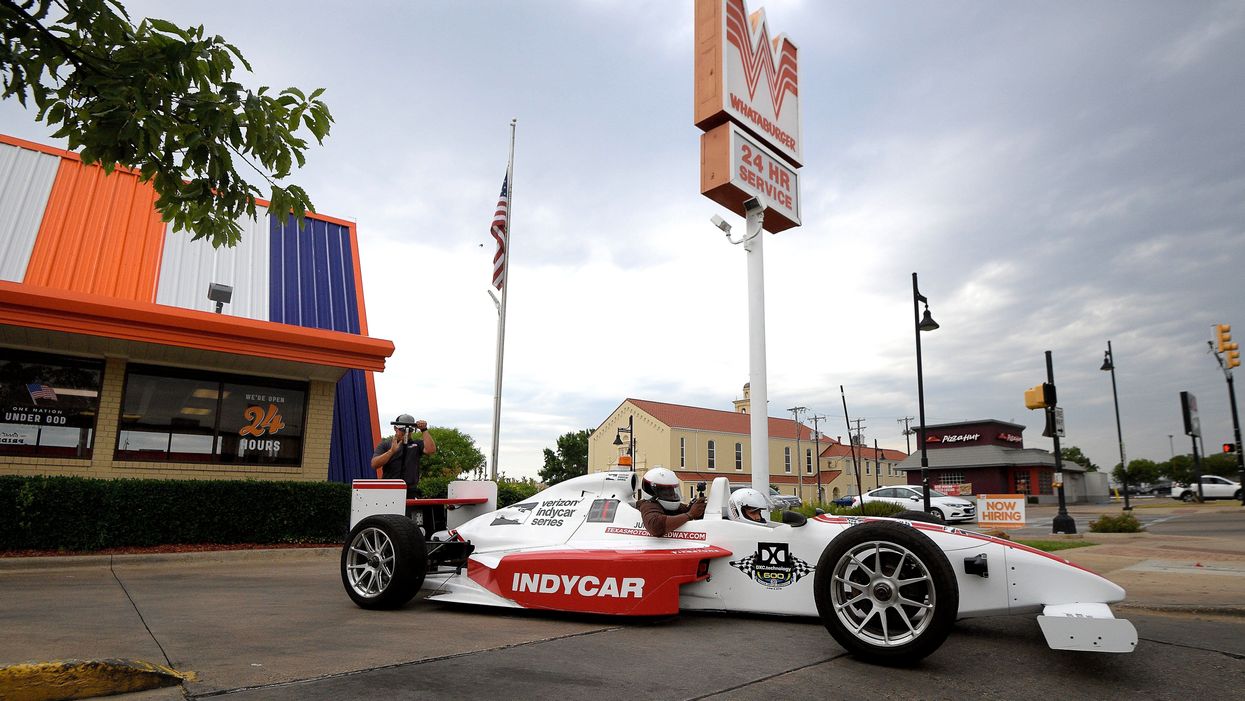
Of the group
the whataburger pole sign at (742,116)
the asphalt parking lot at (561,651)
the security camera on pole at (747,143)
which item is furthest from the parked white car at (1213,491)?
the asphalt parking lot at (561,651)

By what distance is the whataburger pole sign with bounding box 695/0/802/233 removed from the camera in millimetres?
11070

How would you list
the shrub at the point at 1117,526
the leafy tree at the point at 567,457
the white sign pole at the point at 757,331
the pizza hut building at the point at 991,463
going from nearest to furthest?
the white sign pole at the point at 757,331, the shrub at the point at 1117,526, the pizza hut building at the point at 991,463, the leafy tree at the point at 567,457

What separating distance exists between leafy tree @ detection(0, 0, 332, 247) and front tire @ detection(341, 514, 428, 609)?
2769 millimetres

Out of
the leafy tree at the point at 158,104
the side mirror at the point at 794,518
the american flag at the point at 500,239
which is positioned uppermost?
the american flag at the point at 500,239

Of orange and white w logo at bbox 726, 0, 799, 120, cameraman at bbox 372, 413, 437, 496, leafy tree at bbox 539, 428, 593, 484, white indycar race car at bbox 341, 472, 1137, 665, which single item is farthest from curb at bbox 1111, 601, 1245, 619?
leafy tree at bbox 539, 428, 593, 484

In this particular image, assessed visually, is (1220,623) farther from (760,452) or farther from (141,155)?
(141,155)

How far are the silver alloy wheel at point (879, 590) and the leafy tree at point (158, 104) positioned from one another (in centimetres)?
449

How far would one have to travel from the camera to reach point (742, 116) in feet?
37.1

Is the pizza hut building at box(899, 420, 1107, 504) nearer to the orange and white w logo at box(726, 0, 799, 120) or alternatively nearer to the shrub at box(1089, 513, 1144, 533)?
the shrub at box(1089, 513, 1144, 533)

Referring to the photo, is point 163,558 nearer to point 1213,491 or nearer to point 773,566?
point 773,566

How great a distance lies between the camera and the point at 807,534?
208 inches

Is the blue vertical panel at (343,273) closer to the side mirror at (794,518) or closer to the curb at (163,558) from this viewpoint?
the curb at (163,558)

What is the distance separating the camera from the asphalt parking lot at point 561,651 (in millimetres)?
3611

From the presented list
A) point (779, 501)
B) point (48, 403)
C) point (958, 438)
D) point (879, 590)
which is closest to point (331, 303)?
point (48, 403)
